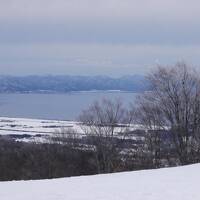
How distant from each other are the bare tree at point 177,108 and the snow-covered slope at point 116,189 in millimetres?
17911

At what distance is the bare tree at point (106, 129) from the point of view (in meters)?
45.8

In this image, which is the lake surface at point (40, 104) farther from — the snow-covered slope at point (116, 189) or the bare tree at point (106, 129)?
the snow-covered slope at point (116, 189)

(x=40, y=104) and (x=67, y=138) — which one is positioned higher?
(x=40, y=104)

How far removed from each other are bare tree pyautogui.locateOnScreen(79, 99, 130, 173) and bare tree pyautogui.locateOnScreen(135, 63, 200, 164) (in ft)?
23.7

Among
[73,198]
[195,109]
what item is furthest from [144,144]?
[73,198]

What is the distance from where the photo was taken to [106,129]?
48531 millimetres

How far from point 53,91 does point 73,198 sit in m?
153

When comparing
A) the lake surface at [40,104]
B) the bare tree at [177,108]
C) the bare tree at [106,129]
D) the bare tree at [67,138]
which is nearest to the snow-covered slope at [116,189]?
the bare tree at [177,108]

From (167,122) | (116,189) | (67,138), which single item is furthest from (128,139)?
(116,189)

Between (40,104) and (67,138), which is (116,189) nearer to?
(67,138)

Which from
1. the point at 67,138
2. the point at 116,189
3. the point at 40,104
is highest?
the point at 116,189

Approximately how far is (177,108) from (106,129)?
37.1 feet

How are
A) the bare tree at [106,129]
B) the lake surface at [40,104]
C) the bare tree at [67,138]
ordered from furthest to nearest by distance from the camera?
1. the lake surface at [40,104]
2. the bare tree at [67,138]
3. the bare tree at [106,129]

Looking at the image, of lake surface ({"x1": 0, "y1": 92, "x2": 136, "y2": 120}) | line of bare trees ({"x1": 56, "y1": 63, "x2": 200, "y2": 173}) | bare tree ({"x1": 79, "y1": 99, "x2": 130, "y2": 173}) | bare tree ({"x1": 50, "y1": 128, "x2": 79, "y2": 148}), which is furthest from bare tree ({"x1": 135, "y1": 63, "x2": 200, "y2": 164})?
lake surface ({"x1": 0, "y1": 92, "x2": 136, "y2": 120})
